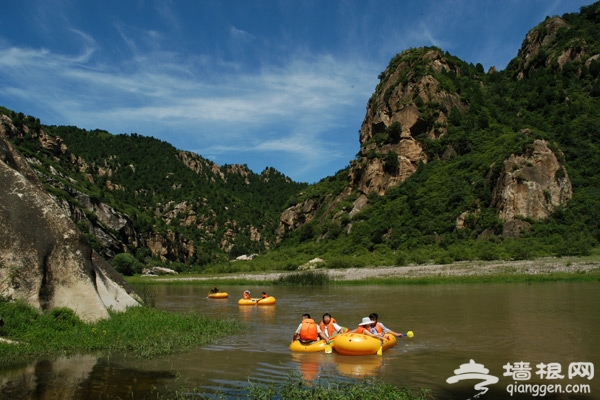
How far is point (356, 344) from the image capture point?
14.8 m

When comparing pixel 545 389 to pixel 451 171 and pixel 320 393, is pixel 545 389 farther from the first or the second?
pixel 451 171

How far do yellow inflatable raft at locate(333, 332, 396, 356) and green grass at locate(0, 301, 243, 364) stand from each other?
462cm

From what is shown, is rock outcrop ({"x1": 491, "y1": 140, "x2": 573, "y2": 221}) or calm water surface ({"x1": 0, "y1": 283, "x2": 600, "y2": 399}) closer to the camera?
calm water surface ({"x1": 0, "y1": 283, "x2": 600, "y2": 399})

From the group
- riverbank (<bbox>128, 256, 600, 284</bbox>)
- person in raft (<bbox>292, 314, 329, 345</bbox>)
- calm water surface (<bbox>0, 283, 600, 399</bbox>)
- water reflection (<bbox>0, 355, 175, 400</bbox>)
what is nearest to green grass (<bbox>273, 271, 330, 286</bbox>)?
riverbank (<bbox>128, 256, 600, 284</bbox>)

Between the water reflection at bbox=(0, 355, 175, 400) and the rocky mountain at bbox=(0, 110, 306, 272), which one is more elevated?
the rocky mountain at bbox=(0, 110, 306, 272)

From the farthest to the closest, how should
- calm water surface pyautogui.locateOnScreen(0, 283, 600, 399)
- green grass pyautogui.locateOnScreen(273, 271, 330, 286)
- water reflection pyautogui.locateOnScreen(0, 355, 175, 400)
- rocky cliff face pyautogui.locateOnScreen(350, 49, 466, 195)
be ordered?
rocky cliff face pyautogui.locateOnScreen(350, 49, 466, 195) → green grass pyautogui.locateOnScreen(273, 271, 330, 286) → calm water surface pyautogui.locateOnScreen(0, 283, 600, 399) → water reflection pyautogui.locateOnScreen(0, 355, 175, 400)

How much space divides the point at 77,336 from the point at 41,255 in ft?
9.28

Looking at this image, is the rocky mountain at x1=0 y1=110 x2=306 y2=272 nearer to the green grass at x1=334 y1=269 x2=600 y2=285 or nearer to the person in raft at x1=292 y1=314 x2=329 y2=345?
the green grass at x1=334 y1=269 x2=600 y2=285

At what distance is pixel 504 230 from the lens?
5694 centimetres

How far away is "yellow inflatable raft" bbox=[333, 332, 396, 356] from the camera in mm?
14805

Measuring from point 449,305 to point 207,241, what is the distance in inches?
5222

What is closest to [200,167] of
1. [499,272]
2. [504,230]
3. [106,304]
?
[504,230]

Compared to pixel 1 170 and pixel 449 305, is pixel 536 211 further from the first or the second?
pixel 1 170

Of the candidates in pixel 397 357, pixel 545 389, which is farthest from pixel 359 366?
pixel 545 389
